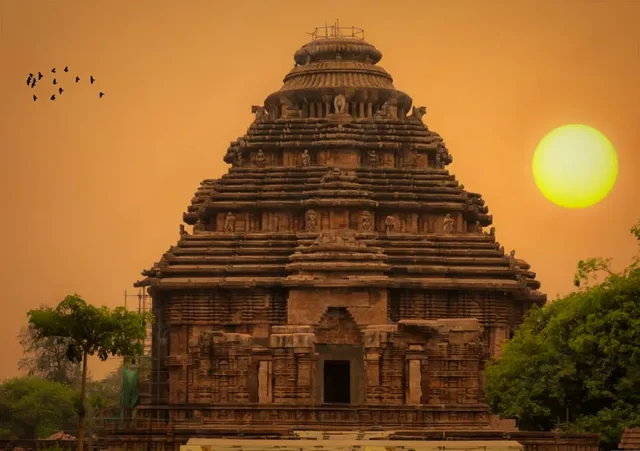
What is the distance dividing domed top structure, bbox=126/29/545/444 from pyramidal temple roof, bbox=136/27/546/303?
0.07 m

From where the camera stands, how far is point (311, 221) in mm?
78875

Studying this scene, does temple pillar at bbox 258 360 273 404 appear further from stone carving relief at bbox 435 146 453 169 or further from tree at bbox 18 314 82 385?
tree at bbox 18 314 82 385

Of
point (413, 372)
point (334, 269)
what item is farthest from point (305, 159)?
point (413, 372)

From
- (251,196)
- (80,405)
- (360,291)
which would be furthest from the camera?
(251,196)

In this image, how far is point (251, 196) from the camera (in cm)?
8050

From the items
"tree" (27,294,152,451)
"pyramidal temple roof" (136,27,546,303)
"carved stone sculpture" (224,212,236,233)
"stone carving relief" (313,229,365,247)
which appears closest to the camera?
"tree" (27,294,152,451)

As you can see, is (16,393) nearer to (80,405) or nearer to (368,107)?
(368,107)

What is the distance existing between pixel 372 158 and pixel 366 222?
4.32 meters

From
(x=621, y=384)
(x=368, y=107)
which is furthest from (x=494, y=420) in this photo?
(x=368, y=107)

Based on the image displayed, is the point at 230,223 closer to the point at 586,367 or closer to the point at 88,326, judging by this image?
the point at 586,367

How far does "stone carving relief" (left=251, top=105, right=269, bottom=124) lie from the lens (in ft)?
277

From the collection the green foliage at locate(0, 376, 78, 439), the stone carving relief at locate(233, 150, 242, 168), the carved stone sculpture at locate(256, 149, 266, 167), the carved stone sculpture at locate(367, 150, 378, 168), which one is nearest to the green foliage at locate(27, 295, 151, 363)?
the carved stone sculpture at locate(256, 149, 266, 167)

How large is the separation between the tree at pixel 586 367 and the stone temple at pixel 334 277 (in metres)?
1.81

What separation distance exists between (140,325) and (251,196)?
787 inches
